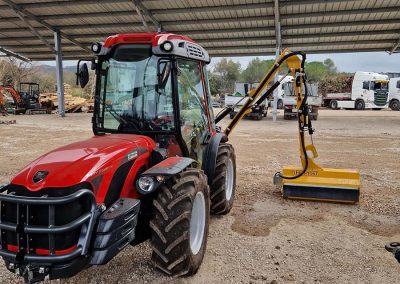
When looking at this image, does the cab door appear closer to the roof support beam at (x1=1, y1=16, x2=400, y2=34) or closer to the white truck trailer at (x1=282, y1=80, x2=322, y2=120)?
the roof support beam at (x1=1, y1=16, x2=400, y2=34)

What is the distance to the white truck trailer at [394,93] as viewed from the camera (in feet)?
94.1

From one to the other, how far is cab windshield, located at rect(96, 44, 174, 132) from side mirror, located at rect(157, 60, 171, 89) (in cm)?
2

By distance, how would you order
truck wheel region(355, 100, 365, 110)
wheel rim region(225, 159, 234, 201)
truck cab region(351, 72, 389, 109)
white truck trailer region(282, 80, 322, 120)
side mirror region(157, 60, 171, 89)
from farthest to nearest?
truck wheel region(355, 100, 365, 110) < truck cab region(351, 72, 389, 109) < white truck trailer region(282, 80, 322, 120) < wheel rim region(225, 159, 234, 201) < side mirror region(157, 60, 171, 89)

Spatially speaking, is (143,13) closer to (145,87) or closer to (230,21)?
(230,21)

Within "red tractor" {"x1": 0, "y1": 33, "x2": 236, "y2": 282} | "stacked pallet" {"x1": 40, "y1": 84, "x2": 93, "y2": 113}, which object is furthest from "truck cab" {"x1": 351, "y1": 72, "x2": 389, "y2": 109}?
"red tractor" {"x1": 0, "y1": 33, "x2": 236, "y2": 282}

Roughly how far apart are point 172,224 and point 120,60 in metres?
1.79

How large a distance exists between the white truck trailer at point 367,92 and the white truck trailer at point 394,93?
0.32 metres

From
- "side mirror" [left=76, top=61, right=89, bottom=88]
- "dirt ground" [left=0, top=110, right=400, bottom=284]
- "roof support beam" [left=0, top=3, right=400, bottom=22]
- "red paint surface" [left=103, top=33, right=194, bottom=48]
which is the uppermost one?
"roof support beam" [left=0, top=3, right=400, bottom=22]

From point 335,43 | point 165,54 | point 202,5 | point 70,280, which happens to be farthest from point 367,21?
point 70,280

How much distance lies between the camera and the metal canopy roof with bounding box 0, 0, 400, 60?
50.8 feet

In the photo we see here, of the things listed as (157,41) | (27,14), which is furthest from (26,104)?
(157,41)

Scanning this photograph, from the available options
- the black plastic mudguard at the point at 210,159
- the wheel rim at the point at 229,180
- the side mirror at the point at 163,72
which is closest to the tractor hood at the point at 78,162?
the side mirror at the point at 163,72

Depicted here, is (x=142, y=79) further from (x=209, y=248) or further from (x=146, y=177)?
(x=209, y=248)

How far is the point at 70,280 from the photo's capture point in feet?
11.0
